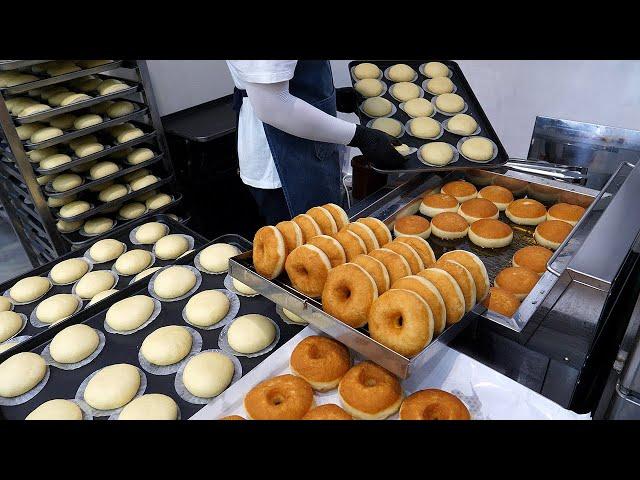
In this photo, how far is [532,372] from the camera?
1.49 m

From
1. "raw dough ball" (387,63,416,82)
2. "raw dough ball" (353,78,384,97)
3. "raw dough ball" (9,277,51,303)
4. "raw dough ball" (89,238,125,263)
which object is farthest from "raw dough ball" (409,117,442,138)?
"raw dough ball" (9,277,51,303)

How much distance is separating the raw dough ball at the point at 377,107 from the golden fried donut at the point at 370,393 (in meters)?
1.87

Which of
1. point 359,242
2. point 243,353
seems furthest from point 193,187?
point 359,242

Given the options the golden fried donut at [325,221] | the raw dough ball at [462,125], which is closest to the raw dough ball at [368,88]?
the raw dough ball at [462,125]

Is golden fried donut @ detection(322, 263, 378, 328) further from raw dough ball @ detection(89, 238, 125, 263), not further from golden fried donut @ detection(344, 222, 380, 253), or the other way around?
raw dough ball @ detection(89, 238, 125, 263)

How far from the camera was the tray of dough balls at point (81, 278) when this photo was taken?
1958 millimetres

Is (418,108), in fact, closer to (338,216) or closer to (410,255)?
(338,216)

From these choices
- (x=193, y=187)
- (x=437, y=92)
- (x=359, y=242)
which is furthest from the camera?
(x=193, y=187)

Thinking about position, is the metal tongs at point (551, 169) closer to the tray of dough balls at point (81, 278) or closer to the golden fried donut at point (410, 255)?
the golden fried donut at point (410, 255)

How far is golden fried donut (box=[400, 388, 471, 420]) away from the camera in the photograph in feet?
3.85

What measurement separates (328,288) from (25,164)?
2382 millimetres

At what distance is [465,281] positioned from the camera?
1290 mm

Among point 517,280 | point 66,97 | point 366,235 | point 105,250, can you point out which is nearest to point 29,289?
point 105,250

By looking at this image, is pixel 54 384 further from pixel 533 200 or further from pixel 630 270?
pixel 533 200
